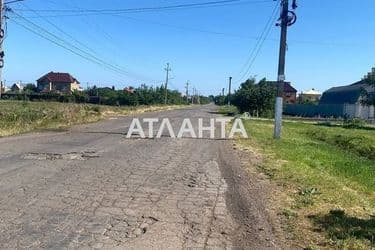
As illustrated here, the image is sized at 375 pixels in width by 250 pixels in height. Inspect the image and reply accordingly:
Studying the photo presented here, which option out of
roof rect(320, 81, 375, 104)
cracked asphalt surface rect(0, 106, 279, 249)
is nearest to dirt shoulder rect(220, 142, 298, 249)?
cracked asphalt surface rect(0, 106, 279, 249)

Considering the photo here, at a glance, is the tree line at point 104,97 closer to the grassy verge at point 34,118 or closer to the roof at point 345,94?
the roof at point 345,94

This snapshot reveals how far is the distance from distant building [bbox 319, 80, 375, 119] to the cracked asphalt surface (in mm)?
43361

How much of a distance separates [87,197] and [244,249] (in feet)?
10.4

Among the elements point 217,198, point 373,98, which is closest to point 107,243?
point 217,198

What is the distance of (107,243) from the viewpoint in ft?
18.2

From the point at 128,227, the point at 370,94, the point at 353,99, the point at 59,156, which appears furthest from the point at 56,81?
the point at 128,227

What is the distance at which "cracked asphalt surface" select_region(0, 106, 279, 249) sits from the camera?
227 inches

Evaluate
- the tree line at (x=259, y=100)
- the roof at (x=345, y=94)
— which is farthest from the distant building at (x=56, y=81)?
the tree line at (x=259, y=100)

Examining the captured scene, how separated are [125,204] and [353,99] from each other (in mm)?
73035

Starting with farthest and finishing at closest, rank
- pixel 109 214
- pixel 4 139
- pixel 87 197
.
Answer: pixel 4 139
pixel 87 197
pixel 109 214

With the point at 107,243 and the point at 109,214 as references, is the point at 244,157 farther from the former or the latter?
the point at 107,243

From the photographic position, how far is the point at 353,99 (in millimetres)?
75875

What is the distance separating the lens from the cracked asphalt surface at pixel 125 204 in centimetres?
577

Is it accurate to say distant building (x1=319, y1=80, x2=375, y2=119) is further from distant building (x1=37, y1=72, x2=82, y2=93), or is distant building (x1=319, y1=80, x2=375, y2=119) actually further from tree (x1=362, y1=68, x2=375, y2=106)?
distant building (x1=37, y1=72, x2=82, y2=93)
